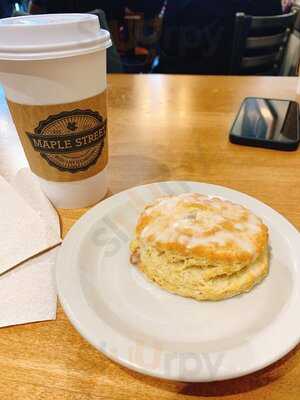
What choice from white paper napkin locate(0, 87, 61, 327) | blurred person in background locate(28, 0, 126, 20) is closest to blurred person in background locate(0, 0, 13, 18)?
blurred person in background locate(28, 0, 126, 20)

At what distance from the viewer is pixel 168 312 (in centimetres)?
41

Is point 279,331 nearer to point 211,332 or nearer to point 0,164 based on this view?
point 211,332

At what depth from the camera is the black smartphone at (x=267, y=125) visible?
81cm

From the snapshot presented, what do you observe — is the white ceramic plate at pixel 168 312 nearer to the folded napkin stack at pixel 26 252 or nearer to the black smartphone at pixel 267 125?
the folded napkin stack at pixel 26 252

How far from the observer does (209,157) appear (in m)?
0.79

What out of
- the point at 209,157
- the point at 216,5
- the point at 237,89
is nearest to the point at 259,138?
the point at 209,157

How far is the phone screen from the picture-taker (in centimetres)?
82

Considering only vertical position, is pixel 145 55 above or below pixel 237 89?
below

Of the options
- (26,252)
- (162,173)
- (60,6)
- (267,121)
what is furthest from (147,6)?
(26,252)

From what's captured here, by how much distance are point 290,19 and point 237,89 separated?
79cm

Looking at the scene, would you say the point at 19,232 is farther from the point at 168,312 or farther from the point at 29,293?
the point at 168,312

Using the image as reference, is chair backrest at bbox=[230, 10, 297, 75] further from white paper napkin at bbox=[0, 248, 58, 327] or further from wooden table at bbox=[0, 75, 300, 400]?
white paper napkin at bbox=[0, 248, 58, 327]

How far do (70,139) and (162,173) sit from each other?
259 millimetres

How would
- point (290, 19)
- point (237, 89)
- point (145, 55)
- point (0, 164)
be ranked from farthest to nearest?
point (145, 55)
point (290, 19)
point (237, 89)
point (0, 164)
